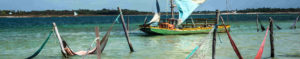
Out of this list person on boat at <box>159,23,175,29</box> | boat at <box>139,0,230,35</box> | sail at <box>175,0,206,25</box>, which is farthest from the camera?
sail at <box>175,0,206,25</box>

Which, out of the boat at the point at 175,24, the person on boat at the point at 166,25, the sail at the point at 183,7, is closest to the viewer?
the boat at the point at 175,24

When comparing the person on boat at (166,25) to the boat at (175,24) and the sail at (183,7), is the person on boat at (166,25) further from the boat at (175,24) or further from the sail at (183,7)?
the sail at (183,7)

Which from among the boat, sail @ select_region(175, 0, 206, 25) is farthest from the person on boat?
sail @ select_region(175, 0, 206, 25)

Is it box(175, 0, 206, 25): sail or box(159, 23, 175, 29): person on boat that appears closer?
box(159, 23, 175, 29): person on boat

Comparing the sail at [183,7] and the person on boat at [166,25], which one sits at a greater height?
the sail at [183,7]

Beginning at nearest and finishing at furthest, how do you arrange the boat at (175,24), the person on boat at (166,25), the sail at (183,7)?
the boat at (175,24) < the person on boat at (166,25) < the sail at (183,7)

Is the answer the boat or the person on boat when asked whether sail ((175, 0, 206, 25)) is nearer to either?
the boat

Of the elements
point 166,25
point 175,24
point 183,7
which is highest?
point 183,7

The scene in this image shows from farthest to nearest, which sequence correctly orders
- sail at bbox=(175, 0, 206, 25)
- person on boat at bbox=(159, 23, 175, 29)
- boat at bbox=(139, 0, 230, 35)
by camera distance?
sail at bbox=(175, 0, 206, 25) → person on boat at bbox=(159, 23, 175, 29) → boat at bbox=(139, 0, 230, 35)

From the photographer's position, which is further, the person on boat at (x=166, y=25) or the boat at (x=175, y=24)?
the person on boat at (x=166, y=25)

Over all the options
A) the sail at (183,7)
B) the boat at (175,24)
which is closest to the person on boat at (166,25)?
the boat at (175,24)

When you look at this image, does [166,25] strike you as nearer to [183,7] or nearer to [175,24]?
[175,24]

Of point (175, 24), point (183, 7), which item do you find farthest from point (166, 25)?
point (183, 7)

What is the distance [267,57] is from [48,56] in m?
11.1
